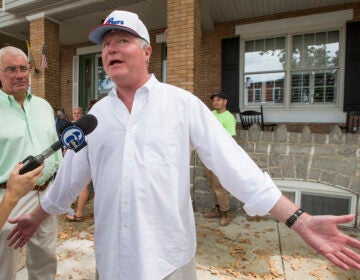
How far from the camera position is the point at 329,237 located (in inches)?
45.3

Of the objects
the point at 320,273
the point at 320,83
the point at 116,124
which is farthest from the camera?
the point at 320,83

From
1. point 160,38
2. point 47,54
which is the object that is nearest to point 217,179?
point 160,38

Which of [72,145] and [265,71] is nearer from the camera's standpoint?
[72,145]

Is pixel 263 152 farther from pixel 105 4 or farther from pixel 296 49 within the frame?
pixel 105 4

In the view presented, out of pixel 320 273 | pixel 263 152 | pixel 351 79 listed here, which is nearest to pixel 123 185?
pixel 320 273

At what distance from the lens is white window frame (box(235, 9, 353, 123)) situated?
6910 mm

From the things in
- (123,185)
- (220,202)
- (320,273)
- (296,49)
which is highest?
(296,49)

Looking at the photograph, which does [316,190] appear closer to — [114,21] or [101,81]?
[114,21]

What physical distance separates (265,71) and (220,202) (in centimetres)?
471

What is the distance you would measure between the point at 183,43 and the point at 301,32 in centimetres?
373

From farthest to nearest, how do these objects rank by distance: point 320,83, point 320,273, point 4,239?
point 320,83, point 320,273, point 4,239

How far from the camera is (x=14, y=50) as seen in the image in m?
2.21

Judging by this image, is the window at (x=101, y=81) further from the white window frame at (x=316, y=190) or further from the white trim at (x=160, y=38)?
the white window frame at (x=316, y=190)

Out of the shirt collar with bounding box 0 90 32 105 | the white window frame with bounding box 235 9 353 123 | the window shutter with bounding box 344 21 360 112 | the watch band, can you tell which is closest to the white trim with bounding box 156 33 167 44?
the white window frame with bounding box 235 9 353 123
